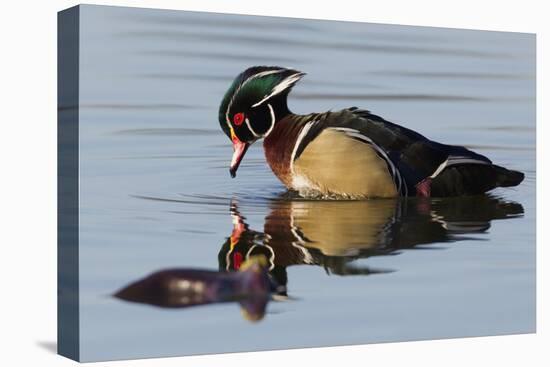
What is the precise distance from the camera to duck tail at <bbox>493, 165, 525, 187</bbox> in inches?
350

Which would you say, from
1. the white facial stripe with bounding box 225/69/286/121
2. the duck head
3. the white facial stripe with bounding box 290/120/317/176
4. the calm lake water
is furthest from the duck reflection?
the white facial stripe with bounding box 225/69/286/121

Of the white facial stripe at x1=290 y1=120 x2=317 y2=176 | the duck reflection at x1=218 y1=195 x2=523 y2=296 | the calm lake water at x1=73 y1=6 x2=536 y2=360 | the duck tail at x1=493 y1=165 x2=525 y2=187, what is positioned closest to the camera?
the calm lake water at x1=73 y1=6 x2=536 y2=360

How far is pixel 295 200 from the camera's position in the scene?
27.6 ft

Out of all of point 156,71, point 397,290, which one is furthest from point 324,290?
point 156,71

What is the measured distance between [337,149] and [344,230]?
564 mm

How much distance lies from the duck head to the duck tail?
1.47m

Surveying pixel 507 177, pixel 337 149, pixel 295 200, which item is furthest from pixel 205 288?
pixel 507 177

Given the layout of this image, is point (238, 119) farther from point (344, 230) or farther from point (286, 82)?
point (344, 230)

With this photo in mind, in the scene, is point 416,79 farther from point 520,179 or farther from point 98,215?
point 98,215

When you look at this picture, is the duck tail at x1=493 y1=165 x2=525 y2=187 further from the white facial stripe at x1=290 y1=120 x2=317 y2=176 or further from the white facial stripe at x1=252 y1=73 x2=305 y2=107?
the white facial stripe at x1=252 y1=73 x2=305 y2=107

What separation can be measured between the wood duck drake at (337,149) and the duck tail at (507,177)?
251 mm

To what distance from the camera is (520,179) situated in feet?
29.4

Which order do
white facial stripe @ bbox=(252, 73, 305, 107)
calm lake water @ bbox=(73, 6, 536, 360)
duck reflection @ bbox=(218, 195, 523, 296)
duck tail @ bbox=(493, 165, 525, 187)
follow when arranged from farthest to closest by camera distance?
duck tail @ bbox=(493, 165, 525, 187)
white facial stripe @ bbox=(252, 73, 305, 107)
duck reflection @ bbox=(218, 195, 523, 296)
calm lake water @ bbox=(73, 6, 536, 360)

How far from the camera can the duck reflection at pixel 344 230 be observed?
8023 millimetres
